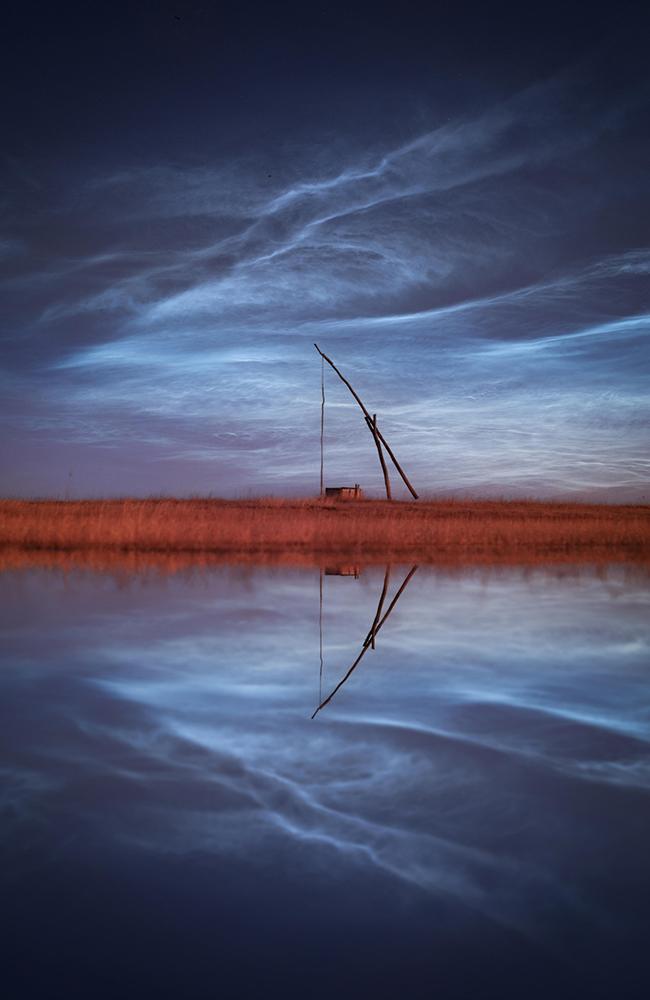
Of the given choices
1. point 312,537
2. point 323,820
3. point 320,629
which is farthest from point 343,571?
point 323,820

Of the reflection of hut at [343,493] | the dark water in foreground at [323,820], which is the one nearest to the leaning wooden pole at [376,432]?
the reflection of hut at [343,493]

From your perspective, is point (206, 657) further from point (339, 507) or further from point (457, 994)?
point (339, 507)

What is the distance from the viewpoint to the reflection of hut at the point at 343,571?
1383cm

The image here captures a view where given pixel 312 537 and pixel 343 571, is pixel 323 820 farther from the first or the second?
pixel 312 537

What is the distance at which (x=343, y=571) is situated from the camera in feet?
46.8

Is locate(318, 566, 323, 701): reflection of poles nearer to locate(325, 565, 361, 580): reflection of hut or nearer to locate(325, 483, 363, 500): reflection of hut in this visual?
locate(325, 565, 361, 580): reflection of hut

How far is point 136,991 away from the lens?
2355 mm

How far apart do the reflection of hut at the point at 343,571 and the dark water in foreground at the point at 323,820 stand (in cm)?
609

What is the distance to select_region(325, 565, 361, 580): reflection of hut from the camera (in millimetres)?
13828

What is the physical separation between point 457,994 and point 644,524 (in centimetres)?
2445

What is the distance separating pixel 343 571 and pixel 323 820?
10.8m

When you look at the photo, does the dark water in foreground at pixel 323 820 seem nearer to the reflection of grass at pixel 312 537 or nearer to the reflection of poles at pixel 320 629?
the reflection of poles at pixel 320 629

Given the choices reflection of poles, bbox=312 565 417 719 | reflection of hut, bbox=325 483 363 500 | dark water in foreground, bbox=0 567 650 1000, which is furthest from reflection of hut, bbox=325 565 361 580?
reflection of hut, bbox=325 483 363 500

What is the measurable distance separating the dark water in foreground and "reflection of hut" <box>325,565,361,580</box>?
20.0 feet
